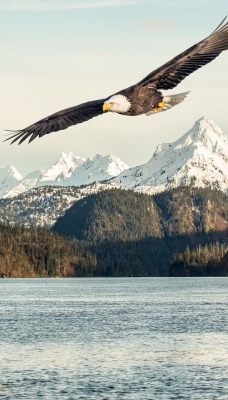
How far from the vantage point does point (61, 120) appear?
→ 25688 millimetres

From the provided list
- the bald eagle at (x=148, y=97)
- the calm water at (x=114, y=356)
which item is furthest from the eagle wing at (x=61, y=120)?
the calm water at (x=114, y=356)

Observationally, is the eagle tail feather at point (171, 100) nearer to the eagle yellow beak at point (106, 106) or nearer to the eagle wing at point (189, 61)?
the eagle wing at point (189, 61)

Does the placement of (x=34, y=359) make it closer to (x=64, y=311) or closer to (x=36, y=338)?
(x=36, y=338)

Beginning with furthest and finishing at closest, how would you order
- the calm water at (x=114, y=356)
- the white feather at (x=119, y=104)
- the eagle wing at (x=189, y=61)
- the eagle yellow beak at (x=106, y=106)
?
the calm water at (x=114, y=356) < the eagle wing at (x=189, y=61) < the eagle yellow beak at (x=106, y=106) < the white feather at (x=119, y=104)

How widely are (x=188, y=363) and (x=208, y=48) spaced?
2074 inches

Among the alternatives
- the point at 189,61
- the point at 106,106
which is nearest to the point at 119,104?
the point at 106,106

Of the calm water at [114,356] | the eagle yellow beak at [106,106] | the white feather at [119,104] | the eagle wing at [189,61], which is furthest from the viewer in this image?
the calm water at [114,356]

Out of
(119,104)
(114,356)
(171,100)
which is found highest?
(171,100)

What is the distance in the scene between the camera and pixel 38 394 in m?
55.3

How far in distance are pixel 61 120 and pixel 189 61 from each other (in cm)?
408

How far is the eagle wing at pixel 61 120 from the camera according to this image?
2484 cm

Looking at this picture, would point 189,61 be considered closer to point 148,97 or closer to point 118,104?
point 148,97

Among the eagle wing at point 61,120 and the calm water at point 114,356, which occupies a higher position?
the eagle wing at point 61,120

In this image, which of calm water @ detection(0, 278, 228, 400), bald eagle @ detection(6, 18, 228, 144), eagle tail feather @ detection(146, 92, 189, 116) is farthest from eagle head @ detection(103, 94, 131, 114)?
calm water @ detection(0, 278, 228, 400)
